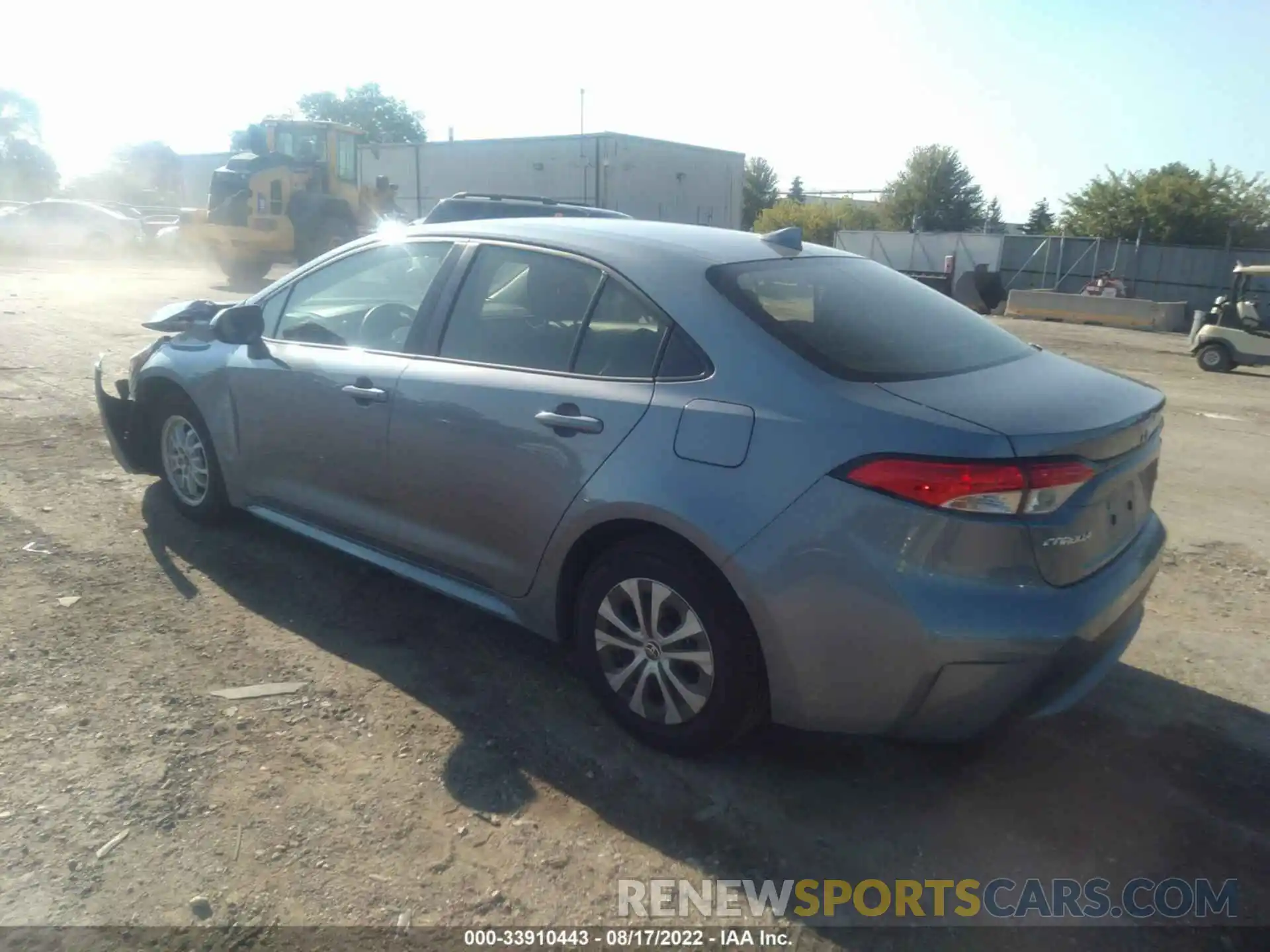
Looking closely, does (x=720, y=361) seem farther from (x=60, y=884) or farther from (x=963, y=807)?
(x=60, y=884)

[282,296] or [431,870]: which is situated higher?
[282,296]

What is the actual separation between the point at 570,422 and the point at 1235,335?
581 inches

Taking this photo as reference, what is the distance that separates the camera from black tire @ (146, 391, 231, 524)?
476cm

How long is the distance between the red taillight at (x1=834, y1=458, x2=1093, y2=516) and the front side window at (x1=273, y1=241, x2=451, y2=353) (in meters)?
2.14

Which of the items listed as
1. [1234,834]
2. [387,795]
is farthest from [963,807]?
[387,795]

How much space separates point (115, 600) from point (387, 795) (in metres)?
1.98

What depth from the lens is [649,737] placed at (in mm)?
3145

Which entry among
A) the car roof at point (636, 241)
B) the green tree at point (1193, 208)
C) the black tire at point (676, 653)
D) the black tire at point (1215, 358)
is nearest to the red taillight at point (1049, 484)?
the black tire at point (676, 653)

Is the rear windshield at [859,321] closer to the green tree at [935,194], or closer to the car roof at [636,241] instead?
the car roof at [636,241]

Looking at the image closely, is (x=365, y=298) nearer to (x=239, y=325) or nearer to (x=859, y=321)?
(x=239, y=325)

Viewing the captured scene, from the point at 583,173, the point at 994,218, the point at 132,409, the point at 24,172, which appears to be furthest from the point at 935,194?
the point at 132,409

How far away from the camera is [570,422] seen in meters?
3.17

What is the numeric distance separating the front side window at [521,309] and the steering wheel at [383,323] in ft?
1.02

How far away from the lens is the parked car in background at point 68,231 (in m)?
28.9
